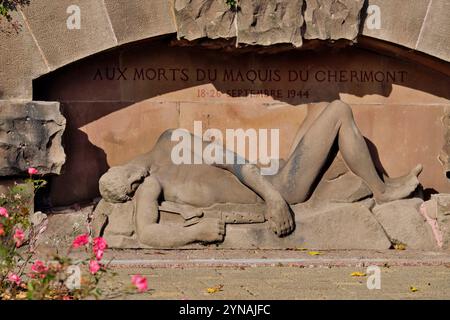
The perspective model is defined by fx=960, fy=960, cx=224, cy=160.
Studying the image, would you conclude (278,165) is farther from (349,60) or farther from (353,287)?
(353,287)

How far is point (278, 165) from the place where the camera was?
9820 mm

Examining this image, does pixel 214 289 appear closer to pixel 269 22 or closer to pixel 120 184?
pixel 120 184

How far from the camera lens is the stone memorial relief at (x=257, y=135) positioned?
925 centimetres

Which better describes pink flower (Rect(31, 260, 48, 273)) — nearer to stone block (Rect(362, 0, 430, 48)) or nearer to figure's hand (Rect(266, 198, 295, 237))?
figure's hand (Rect(266, 198, 295, 237))

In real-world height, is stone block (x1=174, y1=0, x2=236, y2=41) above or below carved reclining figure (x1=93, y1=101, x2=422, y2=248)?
above

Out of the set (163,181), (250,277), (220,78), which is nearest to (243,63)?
(220,78)

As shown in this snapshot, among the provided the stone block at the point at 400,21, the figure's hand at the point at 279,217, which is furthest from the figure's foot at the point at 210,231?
the stone block at the point at 400,21

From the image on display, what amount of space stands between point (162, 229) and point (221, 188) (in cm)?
76

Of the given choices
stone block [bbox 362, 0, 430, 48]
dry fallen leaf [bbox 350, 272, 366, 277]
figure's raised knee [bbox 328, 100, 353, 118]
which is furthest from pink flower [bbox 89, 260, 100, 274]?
stone block [bbox 362, 0, 430, 48]

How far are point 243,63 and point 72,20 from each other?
6.45ft

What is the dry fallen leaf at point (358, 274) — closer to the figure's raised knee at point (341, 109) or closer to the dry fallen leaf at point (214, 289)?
the dry fallen leaf at point (214, 289)

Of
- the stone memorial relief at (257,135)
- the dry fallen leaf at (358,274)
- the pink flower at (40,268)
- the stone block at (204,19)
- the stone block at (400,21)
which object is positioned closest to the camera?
the pink flower at (40,268)

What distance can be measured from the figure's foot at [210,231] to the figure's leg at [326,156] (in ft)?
2.70

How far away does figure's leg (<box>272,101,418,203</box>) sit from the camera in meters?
9.59
